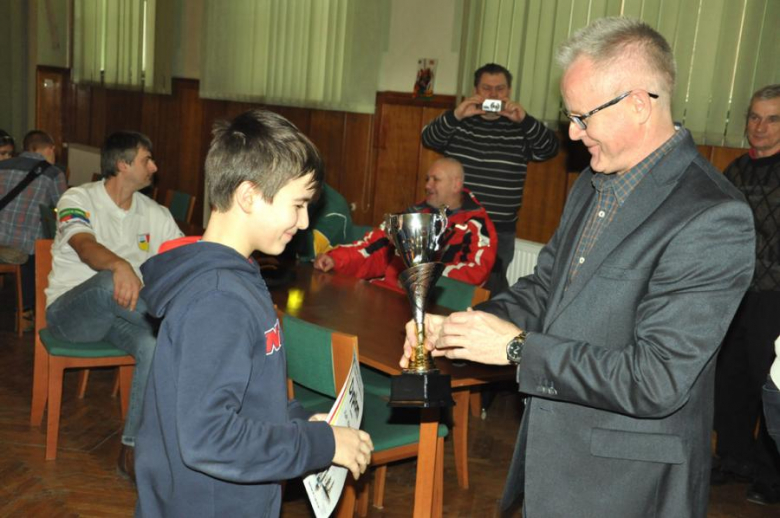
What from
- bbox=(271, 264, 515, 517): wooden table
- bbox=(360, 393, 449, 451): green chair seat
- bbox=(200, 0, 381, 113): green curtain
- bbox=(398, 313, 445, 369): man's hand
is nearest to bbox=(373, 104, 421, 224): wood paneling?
bbox=(200, 0, 381, 113): green curtain

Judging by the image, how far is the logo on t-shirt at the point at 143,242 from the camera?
4.05m

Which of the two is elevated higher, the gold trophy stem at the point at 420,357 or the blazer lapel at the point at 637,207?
the blazer lapel at the point at 637,207

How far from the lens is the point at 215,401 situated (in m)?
1.43

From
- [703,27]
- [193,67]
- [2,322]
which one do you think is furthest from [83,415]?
[193,67]

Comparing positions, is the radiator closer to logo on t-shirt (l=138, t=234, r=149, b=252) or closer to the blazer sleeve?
logo on t-shirt (l=138, t=234, r=149, b=252)

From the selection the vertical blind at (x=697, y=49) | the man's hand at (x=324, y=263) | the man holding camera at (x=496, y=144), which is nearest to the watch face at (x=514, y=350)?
the man's hand at (x=324, y=263)

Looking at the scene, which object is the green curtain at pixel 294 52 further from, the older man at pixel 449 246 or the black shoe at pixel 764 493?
the black shoe at pixel 764 493

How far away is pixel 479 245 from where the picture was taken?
174 inches

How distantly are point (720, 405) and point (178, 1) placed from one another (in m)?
7.56

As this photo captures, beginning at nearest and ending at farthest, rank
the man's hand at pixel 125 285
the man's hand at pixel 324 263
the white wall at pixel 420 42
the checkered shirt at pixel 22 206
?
the man's hand at pixel 125 285 < the man's hand at pixel 324 263 < the checkered shirt at pixel 22 206 < the white wall at pixel 420 42

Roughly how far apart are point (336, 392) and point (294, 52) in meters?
5.23

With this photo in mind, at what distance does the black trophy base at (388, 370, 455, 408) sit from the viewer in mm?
1849

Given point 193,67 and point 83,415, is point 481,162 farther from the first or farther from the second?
point 193,67

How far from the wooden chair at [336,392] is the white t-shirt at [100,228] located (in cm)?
129
